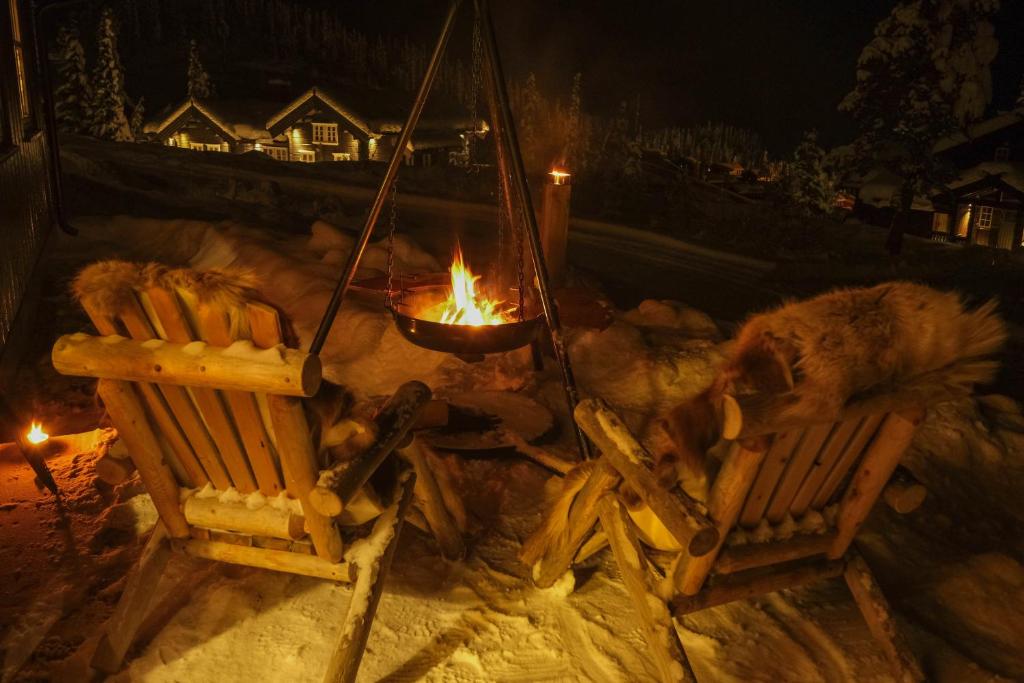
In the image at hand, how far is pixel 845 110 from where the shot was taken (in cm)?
1487

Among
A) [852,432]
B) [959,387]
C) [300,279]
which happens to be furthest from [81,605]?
[300,279]

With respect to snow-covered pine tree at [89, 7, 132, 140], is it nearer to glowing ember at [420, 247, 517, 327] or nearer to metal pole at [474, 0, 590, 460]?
glowing ember at [420, 247, 517, 327]

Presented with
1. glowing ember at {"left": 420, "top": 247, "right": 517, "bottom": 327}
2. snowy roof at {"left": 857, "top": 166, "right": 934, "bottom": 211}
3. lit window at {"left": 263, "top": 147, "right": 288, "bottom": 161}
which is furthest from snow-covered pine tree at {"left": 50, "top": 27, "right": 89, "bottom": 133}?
glowing ember at {"left": 420, "top": 247, "right": 517, "bottom": 327}

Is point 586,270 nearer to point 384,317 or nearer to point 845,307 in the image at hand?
point 384,317

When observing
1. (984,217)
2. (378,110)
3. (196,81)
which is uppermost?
(196,81)

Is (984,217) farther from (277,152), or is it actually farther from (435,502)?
(277,152)

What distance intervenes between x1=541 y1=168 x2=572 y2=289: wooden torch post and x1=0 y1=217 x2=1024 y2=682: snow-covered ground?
8.35 ft

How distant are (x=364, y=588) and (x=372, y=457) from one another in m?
0.46

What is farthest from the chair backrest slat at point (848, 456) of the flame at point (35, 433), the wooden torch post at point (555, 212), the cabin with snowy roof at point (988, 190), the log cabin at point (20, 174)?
the cabin with snowy roof at point (988, 190)

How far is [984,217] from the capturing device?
1816 centimetres

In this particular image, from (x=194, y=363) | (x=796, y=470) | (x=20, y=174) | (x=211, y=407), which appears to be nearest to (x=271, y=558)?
(x=211, y=407)

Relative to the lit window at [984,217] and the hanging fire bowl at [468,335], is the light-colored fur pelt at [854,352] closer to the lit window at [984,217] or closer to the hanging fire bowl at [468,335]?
the hanging fire bowl at [468,335]

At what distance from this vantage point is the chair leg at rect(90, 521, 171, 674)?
7.88 feet

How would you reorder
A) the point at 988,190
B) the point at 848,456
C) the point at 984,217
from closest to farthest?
the point at 848,456 → the point at 988,190 → the point at 984,217
